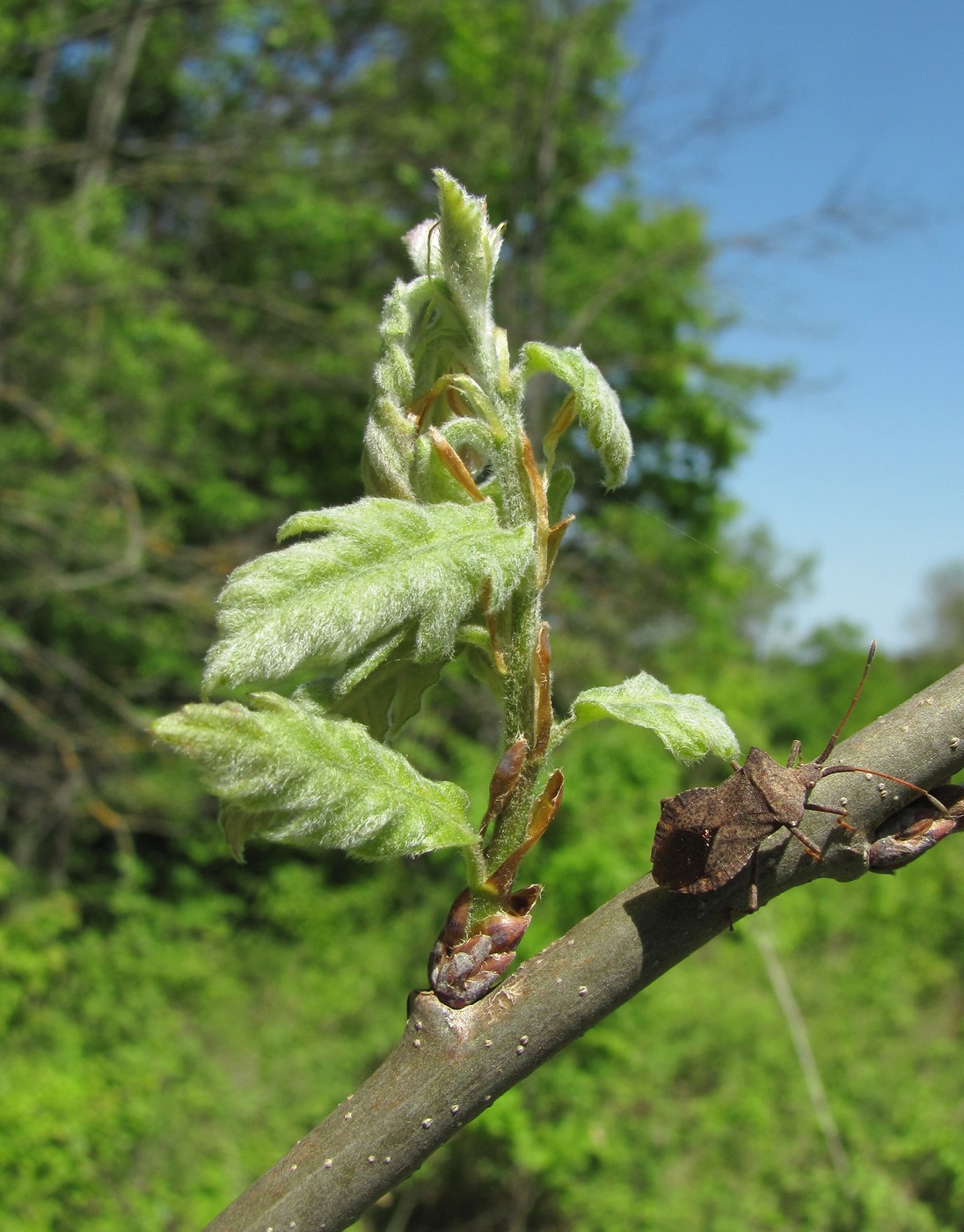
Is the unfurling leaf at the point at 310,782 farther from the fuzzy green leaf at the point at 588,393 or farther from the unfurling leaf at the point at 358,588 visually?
the fuzzy green leaf at the point at 588,393

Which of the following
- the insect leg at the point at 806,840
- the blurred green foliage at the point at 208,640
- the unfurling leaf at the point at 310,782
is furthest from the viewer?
the blurred green foliage at the point at 208,640

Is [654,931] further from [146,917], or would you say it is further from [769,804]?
[146,917]

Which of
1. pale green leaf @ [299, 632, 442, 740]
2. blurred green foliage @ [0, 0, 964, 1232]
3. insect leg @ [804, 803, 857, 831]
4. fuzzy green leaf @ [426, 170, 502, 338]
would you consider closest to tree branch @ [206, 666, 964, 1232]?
insect leg @ [804, 803, 857, 831]

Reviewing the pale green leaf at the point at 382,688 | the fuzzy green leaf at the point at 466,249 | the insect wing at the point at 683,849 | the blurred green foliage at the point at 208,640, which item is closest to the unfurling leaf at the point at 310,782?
the pale green leaf at the point at 382,688

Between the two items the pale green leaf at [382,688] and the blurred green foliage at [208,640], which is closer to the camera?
the pale green leaf at [382,688]

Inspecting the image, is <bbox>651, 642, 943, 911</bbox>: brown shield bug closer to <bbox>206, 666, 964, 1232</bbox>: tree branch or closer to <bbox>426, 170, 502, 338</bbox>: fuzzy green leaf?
<bbox>206, 666, 964, 1232</bbox>: tree branch

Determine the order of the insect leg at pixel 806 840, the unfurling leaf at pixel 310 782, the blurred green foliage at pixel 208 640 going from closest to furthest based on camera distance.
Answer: the unfurling leaf at pixel 310 782, the insect leg at pixel 806 840, the blurred green foliage at pixel 208 640

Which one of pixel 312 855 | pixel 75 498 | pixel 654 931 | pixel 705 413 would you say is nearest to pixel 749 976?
pixel 312 855
